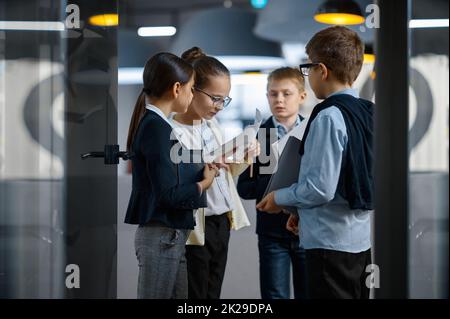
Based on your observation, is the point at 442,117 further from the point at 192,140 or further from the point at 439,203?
the point at 192,140

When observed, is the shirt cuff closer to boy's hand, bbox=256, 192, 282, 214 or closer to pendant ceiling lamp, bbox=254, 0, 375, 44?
boy's hand, bbox=256, 192, 282, 214

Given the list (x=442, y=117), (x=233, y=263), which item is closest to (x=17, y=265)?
(x=233, y=263)

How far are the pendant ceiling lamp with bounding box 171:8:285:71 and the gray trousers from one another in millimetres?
648

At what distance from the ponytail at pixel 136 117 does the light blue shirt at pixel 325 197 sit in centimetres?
52

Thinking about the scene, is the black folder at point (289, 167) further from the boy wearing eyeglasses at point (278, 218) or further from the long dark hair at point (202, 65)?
the long dark hair at point (202, 65)

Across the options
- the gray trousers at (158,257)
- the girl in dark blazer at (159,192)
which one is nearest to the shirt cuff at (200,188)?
the girl in dark blazer at (159,192)

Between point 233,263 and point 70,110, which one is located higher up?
point 70,110

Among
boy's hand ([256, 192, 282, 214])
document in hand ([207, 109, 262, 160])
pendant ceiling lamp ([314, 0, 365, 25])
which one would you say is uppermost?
pendant ceiling lamp ([314, 0, 365, 25])

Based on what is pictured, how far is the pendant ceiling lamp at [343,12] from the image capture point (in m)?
2.91

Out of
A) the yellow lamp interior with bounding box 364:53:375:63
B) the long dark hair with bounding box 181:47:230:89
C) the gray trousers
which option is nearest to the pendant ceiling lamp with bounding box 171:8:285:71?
the long dark hair with bounding box 181:47:230:89

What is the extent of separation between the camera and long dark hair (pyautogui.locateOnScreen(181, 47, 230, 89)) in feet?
9.15

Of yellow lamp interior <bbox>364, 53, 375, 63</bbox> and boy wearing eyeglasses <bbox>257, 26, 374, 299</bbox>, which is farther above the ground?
yellow lamp interior <bbox>364, 53, 375, 63</bbox>

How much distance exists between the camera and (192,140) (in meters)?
2.77
